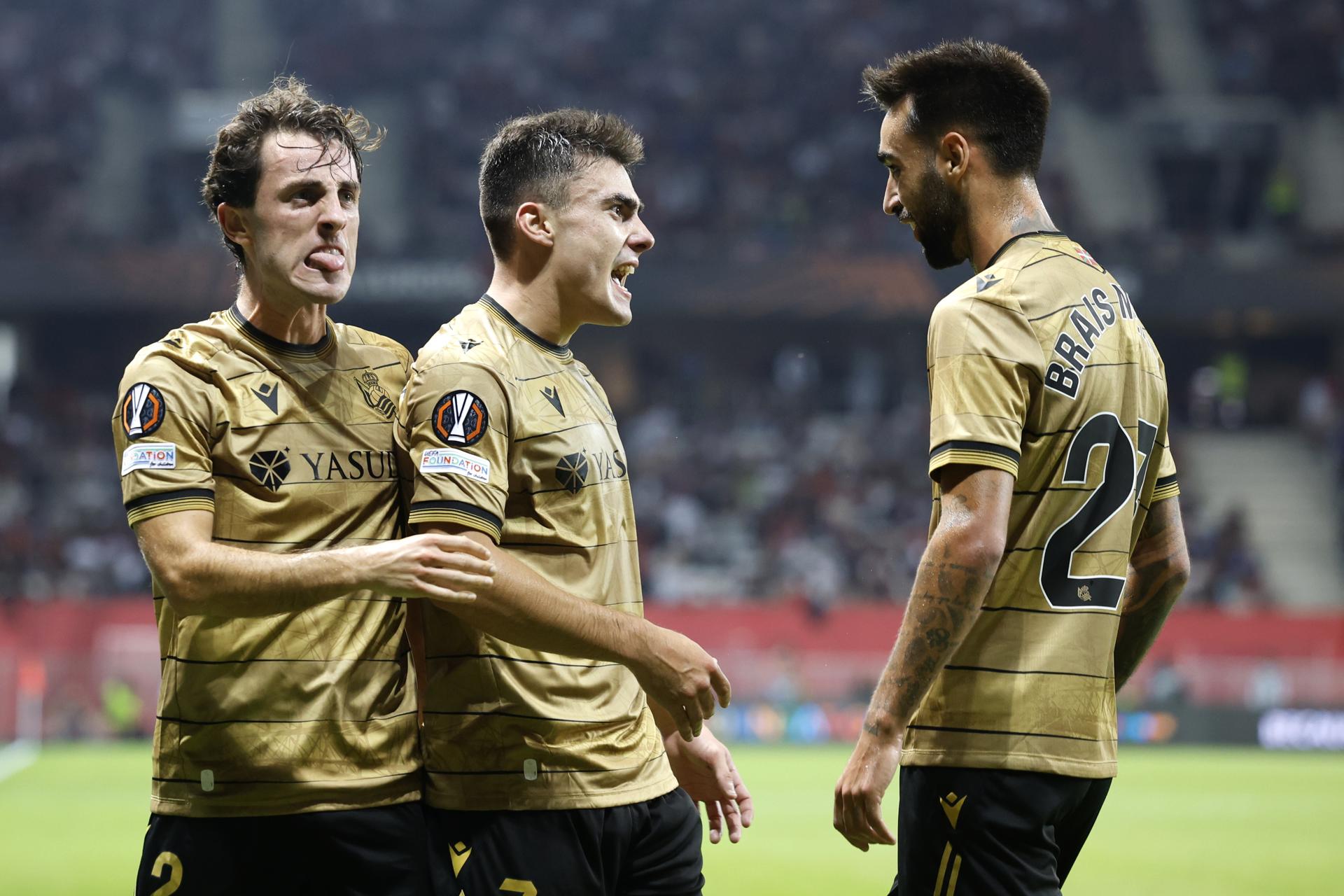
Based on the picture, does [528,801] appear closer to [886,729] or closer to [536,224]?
[886,729]

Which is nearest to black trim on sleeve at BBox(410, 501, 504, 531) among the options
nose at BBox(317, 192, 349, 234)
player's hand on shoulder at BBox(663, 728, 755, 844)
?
nose at BBox(317, 192, 349, 234)

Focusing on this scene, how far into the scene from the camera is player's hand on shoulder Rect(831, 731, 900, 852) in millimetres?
2852

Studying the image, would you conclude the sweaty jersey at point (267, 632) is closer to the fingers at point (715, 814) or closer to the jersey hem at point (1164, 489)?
the fingers at point (715, 814)

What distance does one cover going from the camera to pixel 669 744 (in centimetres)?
359

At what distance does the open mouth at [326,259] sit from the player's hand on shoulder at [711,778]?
1423mm

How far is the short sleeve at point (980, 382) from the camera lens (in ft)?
9.27

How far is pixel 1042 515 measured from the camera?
294 cm

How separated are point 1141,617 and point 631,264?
150 centimetres

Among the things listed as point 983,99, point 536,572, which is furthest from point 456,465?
point 983,99

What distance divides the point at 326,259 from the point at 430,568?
943mm

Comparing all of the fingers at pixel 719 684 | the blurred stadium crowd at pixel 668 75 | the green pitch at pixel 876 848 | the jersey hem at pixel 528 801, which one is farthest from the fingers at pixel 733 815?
the blurred stadium crowd at pixel 668 75

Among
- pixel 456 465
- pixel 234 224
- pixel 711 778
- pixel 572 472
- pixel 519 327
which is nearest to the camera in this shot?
pixel 456 465

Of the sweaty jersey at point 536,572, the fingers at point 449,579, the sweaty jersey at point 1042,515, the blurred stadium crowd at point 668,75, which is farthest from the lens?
the blurred stadium crowd at point 668,75

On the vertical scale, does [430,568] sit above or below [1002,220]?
below
